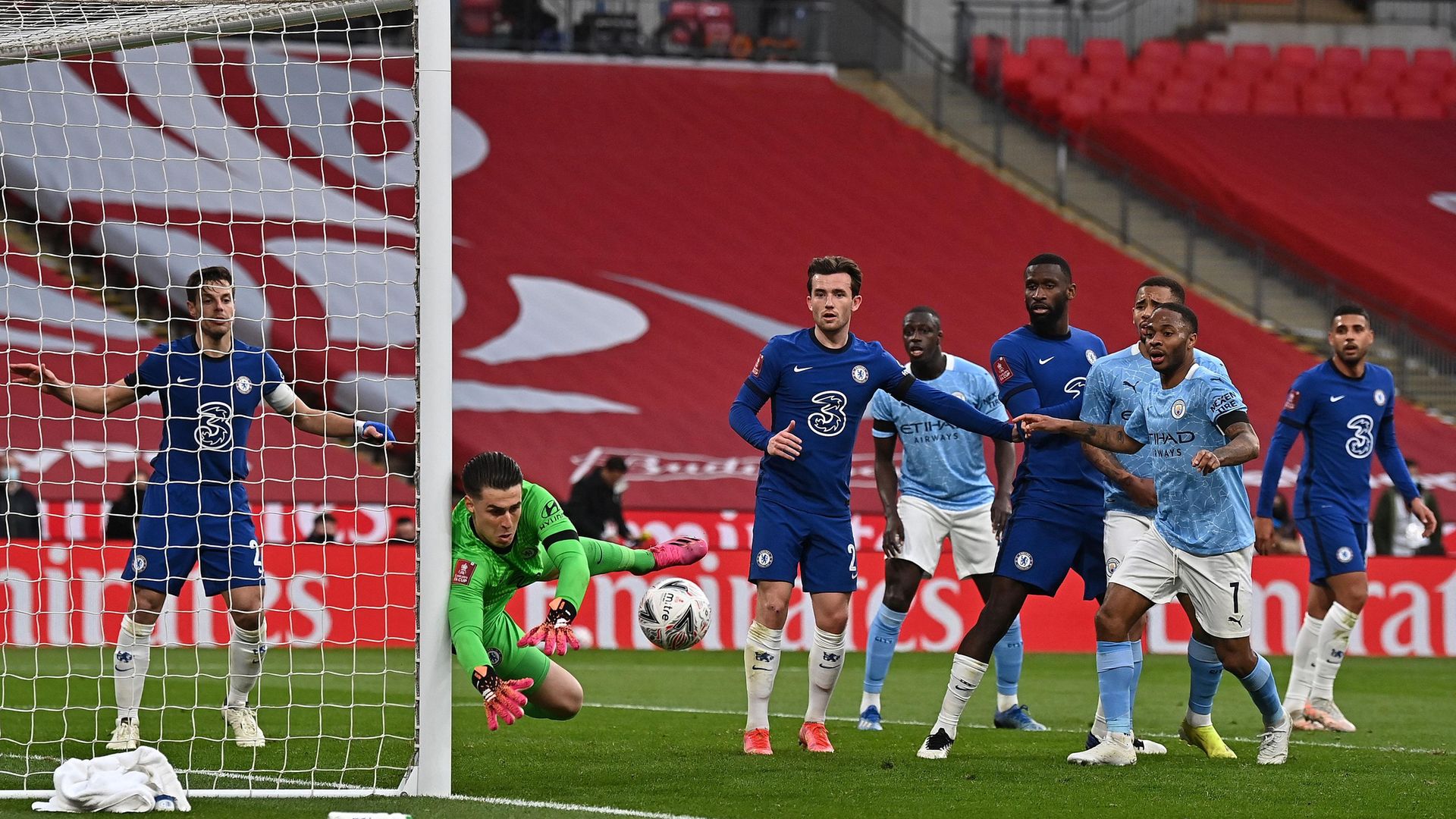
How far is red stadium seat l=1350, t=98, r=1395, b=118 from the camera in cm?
2923

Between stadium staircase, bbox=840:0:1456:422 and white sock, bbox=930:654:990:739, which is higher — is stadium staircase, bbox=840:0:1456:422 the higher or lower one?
the higher one

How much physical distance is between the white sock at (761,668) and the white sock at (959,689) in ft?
2.68

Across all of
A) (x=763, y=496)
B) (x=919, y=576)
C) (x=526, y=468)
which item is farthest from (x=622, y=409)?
(x=763, y=496)

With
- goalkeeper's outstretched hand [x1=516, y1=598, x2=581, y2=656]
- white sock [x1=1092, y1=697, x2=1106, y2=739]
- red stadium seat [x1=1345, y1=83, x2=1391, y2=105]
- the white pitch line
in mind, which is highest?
red stadium seat [x1=1345, y1=83, x2=1391, y2=105]

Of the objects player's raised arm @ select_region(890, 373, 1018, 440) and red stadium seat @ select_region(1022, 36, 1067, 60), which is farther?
red stadium seat @ select_region(1022, 36, 1067, 60)

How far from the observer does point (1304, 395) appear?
9.94 meters

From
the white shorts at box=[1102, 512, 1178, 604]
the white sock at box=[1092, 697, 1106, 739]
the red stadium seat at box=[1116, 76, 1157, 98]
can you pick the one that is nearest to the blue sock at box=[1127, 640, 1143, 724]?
the white sock at box=[1092, 697, 1106, 739]

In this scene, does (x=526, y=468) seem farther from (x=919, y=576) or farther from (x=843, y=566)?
(x=843, y=566)

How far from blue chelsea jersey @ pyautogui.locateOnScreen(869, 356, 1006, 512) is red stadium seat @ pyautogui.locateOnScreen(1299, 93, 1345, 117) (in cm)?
2121

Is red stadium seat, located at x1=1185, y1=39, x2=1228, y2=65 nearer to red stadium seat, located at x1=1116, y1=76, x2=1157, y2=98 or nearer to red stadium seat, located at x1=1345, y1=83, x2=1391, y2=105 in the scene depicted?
red stadium seat, located at x1=1116, y1=76, x2=1157, y2=98

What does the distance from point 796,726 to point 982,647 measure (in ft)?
6.32

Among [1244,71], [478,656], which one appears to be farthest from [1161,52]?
[478,656]

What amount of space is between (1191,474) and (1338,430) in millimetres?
2846

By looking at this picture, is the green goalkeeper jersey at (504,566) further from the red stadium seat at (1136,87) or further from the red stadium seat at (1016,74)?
the red stadium seat at (1136,87)
